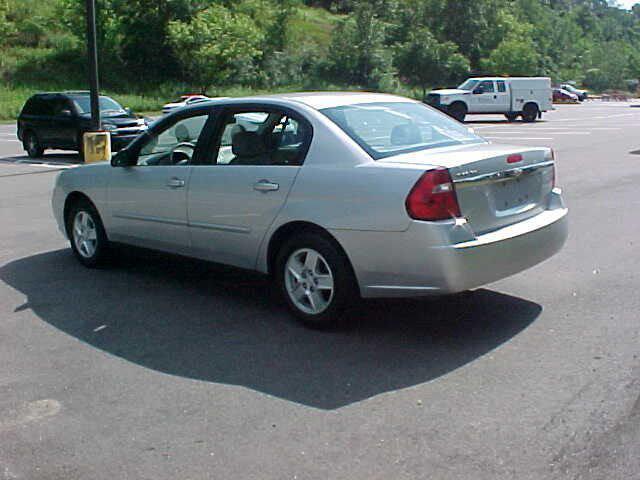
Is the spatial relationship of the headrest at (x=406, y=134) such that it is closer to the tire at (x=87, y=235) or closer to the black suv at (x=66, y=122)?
the tire at (x=87, y=235)

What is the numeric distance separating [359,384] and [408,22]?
7704 cm

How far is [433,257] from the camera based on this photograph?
536 centimetres

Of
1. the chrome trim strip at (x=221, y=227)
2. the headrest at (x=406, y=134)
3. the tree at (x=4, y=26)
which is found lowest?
the chrome trim strip at (x=221, y=227)

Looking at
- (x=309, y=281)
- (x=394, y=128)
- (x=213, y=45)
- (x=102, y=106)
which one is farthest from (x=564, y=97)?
(x=309, y=281)

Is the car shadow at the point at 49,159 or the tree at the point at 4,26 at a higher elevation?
the tree at the point at 4,26

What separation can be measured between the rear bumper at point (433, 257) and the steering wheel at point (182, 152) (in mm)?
1878

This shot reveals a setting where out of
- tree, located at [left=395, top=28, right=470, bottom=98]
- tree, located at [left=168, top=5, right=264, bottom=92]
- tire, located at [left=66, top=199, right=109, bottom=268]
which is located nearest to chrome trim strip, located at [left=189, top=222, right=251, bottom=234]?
tire, located at [left=66, top=199, right=109, bottom=268]

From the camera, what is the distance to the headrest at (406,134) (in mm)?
6102

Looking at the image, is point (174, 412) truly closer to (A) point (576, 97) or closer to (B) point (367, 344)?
(B) point (367, 344)

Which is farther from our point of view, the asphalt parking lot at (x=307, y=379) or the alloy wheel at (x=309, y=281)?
the alloy wheel at (x=309, y=281)

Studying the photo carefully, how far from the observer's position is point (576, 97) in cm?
6862

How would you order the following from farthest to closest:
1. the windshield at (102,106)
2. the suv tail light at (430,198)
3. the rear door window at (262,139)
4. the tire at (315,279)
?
the windshield at (102,106) → the rear door window at (262,139) → the tire at (315,279) → the suv tail light at (430,198)

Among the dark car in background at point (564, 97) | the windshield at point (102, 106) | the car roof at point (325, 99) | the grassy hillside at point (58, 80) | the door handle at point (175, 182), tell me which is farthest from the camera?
the dark car in background at point (564, 97)

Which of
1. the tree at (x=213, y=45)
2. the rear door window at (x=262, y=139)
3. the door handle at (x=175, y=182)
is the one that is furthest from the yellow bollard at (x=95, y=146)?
the tree at (x=213, y=45)
